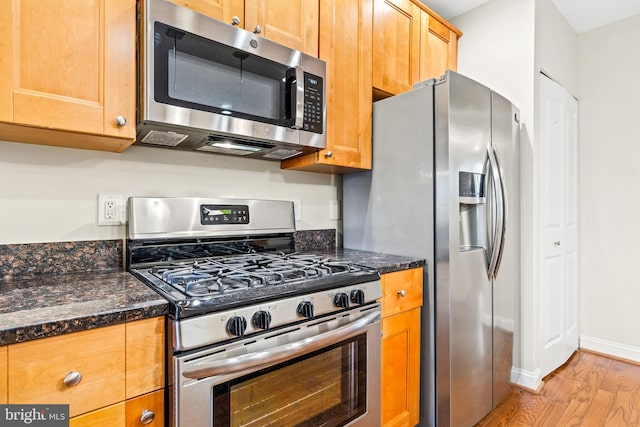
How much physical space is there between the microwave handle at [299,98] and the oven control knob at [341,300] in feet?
2.60

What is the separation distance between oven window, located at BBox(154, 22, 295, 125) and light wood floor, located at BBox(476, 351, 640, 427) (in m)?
1.99

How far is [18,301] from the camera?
0.95m

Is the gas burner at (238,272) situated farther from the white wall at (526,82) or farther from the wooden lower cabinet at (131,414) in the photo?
the white wall at (526,82)

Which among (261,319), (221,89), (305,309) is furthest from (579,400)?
(221,89)

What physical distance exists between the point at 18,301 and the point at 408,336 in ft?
4.89

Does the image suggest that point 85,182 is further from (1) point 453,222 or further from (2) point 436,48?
(2) point 436,48

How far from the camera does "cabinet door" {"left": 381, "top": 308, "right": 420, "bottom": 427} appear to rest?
5.13ft

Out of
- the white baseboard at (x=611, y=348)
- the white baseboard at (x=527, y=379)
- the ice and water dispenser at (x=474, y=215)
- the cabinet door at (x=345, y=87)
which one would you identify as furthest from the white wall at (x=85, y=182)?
the white baseboard at (x=611, y=348)

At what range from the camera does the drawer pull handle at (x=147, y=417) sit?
927 millimetres

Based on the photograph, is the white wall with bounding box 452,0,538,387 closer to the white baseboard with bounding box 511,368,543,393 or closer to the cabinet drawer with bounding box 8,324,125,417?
the white baseboard with bounding box 511,368,543,393

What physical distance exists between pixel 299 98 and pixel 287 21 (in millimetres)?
372

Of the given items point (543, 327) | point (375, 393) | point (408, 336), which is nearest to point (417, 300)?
point (408, 336)

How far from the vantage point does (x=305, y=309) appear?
117cm

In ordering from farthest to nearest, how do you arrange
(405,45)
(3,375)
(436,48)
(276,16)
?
(436,48), (405,45), (276,16), (3,375)
